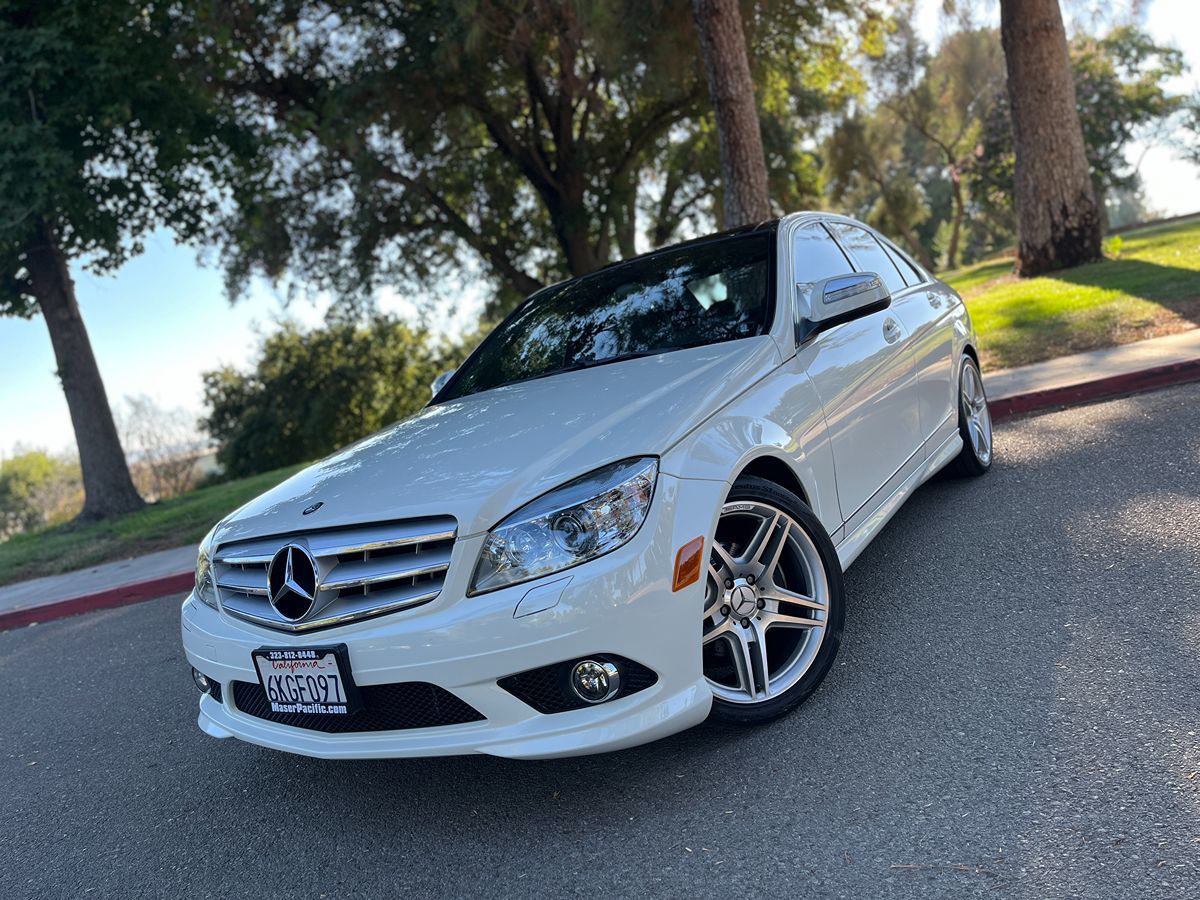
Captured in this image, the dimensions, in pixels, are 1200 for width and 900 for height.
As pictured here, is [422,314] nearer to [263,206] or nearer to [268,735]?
[263,206]

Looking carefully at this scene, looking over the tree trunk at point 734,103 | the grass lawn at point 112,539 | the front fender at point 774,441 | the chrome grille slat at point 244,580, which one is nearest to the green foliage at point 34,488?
the grass lawn at point 112,539

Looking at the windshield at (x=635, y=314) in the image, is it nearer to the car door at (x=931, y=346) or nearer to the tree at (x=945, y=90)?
the car door at (x=931, y=346)

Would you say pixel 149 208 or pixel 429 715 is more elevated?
pixel 149 208

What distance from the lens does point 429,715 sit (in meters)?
2.67

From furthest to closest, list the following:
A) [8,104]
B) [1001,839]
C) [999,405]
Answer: [8,104], [999,405], [1001,839]

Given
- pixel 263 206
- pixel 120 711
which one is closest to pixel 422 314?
pixel 263 206

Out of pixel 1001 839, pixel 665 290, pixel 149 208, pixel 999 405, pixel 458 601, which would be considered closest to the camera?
pixel 1001 839

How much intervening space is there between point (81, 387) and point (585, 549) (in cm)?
1248

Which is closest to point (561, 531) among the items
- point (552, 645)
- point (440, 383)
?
point (552, 645)

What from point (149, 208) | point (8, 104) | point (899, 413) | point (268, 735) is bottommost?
point (268, 735)

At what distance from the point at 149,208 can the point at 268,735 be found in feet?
41.1

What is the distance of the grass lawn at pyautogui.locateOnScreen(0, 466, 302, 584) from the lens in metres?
9.34

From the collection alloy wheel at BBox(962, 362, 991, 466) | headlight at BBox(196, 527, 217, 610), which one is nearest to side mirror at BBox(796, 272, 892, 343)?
alloy wheel at BBox(962, 362, 991, 466)

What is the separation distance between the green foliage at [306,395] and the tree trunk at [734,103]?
22005mm
